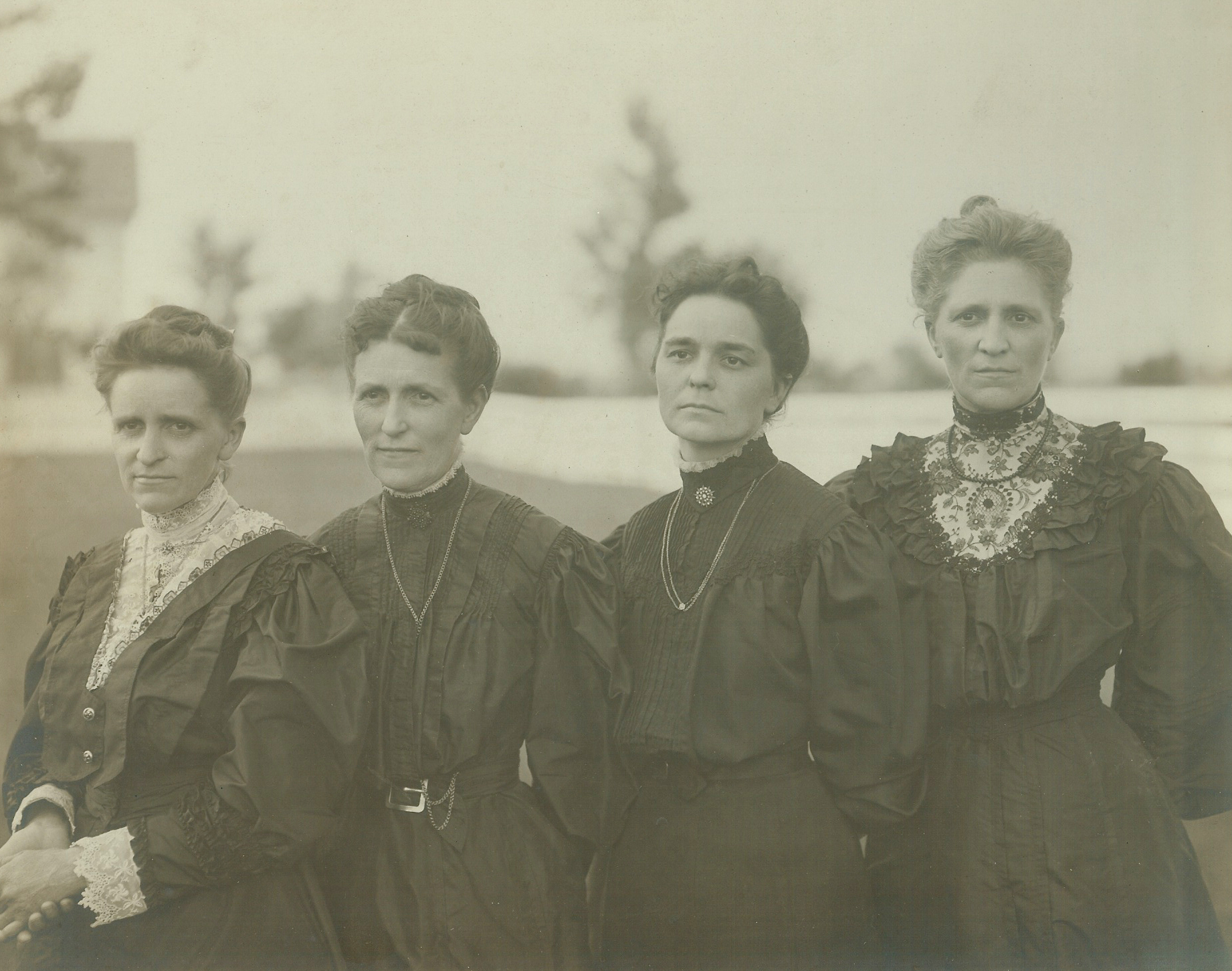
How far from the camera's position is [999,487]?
2.16 m

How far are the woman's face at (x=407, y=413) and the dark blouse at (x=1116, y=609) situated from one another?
3.45 feet

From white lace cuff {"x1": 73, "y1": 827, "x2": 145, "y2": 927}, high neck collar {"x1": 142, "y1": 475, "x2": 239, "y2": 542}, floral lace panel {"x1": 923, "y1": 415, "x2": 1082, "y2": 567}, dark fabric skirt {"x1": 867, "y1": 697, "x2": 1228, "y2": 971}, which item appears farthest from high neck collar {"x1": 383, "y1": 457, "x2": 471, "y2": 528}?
dark fabric skirt {"x1": 867, "y1": 697, "x2": 1228, "y2": 971}

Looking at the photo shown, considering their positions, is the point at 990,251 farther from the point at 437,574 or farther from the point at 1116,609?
the point at 437,574

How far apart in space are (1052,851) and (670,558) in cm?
99

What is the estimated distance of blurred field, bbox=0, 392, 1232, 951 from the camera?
2.37 m

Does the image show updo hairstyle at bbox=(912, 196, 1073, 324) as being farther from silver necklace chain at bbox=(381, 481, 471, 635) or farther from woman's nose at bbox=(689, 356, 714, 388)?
silver necklace chain at bbox=(381, 481, 471, 635)

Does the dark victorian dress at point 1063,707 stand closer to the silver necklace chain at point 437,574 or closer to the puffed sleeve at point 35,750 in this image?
the silver necklace chain at point 437,574

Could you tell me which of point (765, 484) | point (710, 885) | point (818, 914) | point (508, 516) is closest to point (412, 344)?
point (508, 516)

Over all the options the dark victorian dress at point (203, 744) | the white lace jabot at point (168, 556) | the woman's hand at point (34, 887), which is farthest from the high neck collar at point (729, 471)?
the woman's hand at point (34, 887)

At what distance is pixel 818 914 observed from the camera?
207cm

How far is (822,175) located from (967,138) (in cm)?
36

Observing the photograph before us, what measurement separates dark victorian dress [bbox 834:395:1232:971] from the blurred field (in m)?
0.24

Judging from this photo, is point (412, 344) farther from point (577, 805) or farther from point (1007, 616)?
point (1007, 616)

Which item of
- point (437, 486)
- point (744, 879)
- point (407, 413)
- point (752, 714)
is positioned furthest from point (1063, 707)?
point (407, 413)
